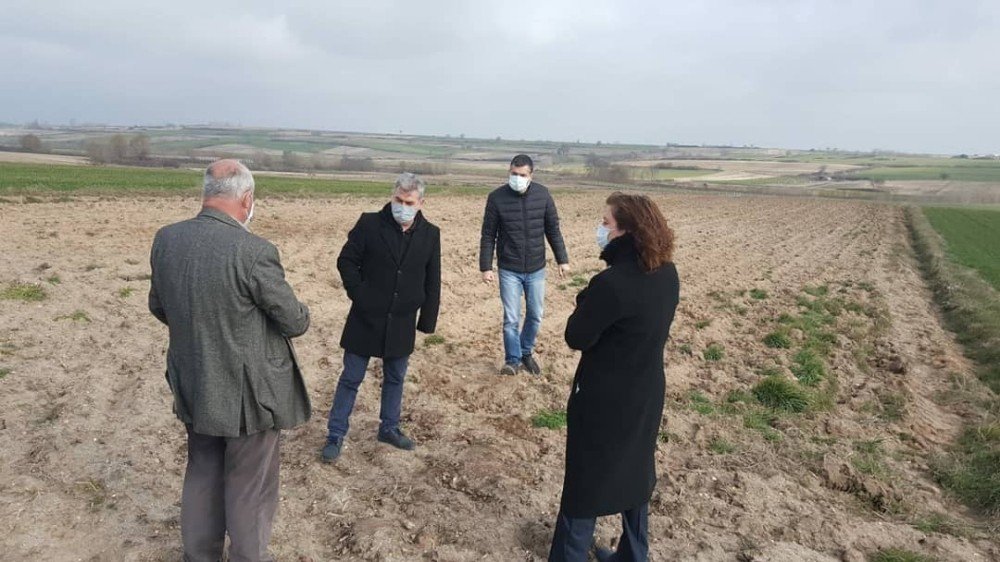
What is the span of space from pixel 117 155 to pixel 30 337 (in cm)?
7821

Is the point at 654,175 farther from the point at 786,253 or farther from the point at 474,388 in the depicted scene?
the point at 474,388

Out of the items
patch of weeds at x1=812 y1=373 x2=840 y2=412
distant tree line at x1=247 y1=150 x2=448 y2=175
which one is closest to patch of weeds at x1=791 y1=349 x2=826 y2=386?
patch of weeds at x1=812 y1=373 x2=840 y2=412

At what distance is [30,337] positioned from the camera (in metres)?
7.42

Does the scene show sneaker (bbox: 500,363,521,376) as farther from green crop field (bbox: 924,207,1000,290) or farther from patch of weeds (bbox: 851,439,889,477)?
green crop field (bbox: 924,207,1000,290)

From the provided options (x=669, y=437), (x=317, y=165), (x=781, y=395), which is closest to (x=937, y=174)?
(x=317, y=165)

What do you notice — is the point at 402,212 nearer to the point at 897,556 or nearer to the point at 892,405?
the point at 897,556

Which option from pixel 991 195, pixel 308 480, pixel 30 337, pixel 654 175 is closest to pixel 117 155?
pixel 654 175

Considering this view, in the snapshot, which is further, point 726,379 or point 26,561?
point 726,379

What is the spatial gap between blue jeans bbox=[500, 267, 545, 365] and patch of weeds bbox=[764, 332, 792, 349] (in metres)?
3.96

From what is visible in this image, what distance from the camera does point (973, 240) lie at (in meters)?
29.2

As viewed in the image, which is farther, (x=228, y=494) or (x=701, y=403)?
(x=701, y=403)

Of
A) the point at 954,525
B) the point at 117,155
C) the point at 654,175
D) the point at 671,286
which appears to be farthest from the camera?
the point at 654,175

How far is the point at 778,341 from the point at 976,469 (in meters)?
3.56

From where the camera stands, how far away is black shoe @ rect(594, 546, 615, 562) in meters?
3.92
